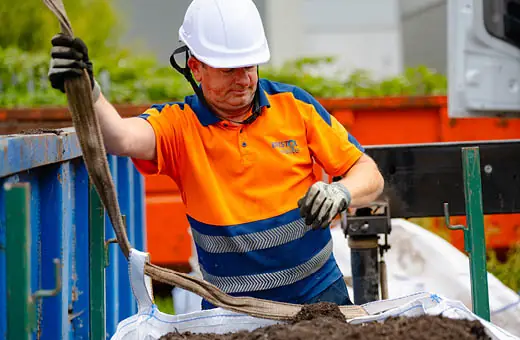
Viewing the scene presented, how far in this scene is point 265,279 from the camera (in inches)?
112

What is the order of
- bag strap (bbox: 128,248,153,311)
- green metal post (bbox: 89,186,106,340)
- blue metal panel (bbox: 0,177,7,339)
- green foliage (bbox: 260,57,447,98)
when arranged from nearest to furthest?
blue metal panel (bbox: 0,177,7,339)
bag strap (bbox: 128,248,153,311)
green metal post (bbox: 89,186,106,340)
green foliage (bbox: 260,57,447,98)

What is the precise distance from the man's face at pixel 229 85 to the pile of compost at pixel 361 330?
784 mm

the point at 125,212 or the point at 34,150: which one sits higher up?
the point at 34,150

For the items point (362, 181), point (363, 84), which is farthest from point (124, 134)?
point (363, 84)

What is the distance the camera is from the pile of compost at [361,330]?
211 cm

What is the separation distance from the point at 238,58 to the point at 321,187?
51 cm

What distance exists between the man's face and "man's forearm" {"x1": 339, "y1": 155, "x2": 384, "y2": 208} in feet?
1.35

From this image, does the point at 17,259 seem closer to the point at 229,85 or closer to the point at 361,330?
the point at 361,330

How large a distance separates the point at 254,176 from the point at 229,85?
0.30m

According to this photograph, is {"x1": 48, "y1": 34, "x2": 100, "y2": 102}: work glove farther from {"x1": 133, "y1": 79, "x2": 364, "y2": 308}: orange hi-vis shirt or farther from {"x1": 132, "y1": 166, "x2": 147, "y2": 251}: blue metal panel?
{"x1": 132, "y1": 166, "x2": 147, "y2": 251}: blue metal panel

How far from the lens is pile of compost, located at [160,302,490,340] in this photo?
2.11m

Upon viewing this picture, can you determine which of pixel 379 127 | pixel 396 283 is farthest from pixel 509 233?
pixel 396 283

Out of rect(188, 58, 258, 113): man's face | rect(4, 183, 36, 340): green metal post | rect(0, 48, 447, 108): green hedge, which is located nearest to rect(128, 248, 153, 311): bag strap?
rect(4, 183, 36, 340): green metal post

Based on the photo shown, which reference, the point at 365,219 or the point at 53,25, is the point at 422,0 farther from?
the point at 365,219
